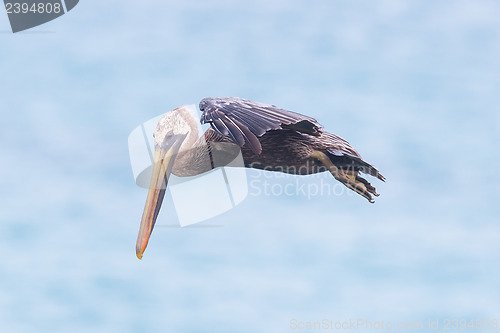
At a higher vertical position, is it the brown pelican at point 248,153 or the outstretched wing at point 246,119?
the outstretched wing at point 246,119

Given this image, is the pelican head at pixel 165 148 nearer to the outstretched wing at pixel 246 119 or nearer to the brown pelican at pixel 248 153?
the brown pelican at pixel 248 153

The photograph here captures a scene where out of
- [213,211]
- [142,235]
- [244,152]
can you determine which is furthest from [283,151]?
[142,235]

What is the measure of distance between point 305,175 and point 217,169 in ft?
4.46

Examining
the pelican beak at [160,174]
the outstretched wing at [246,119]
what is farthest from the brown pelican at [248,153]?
the outstretched wing at [246,119]

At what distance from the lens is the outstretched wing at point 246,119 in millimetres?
12867

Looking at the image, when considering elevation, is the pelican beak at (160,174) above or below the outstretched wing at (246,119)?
below

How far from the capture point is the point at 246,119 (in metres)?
13.2

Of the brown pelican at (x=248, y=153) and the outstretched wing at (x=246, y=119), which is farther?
the brown pelican at (x=248, y=153)

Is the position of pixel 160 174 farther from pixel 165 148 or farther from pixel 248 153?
pixel 248 153

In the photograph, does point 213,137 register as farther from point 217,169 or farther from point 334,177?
point 334,177

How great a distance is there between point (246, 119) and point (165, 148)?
6.25 feet

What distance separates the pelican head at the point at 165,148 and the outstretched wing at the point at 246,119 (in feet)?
3.76

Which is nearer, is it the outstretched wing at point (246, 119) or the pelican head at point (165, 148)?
the outstretched wing at point (246, 119)

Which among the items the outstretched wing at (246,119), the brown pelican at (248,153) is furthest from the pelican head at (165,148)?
A: the outstretched wing at (246,119)
